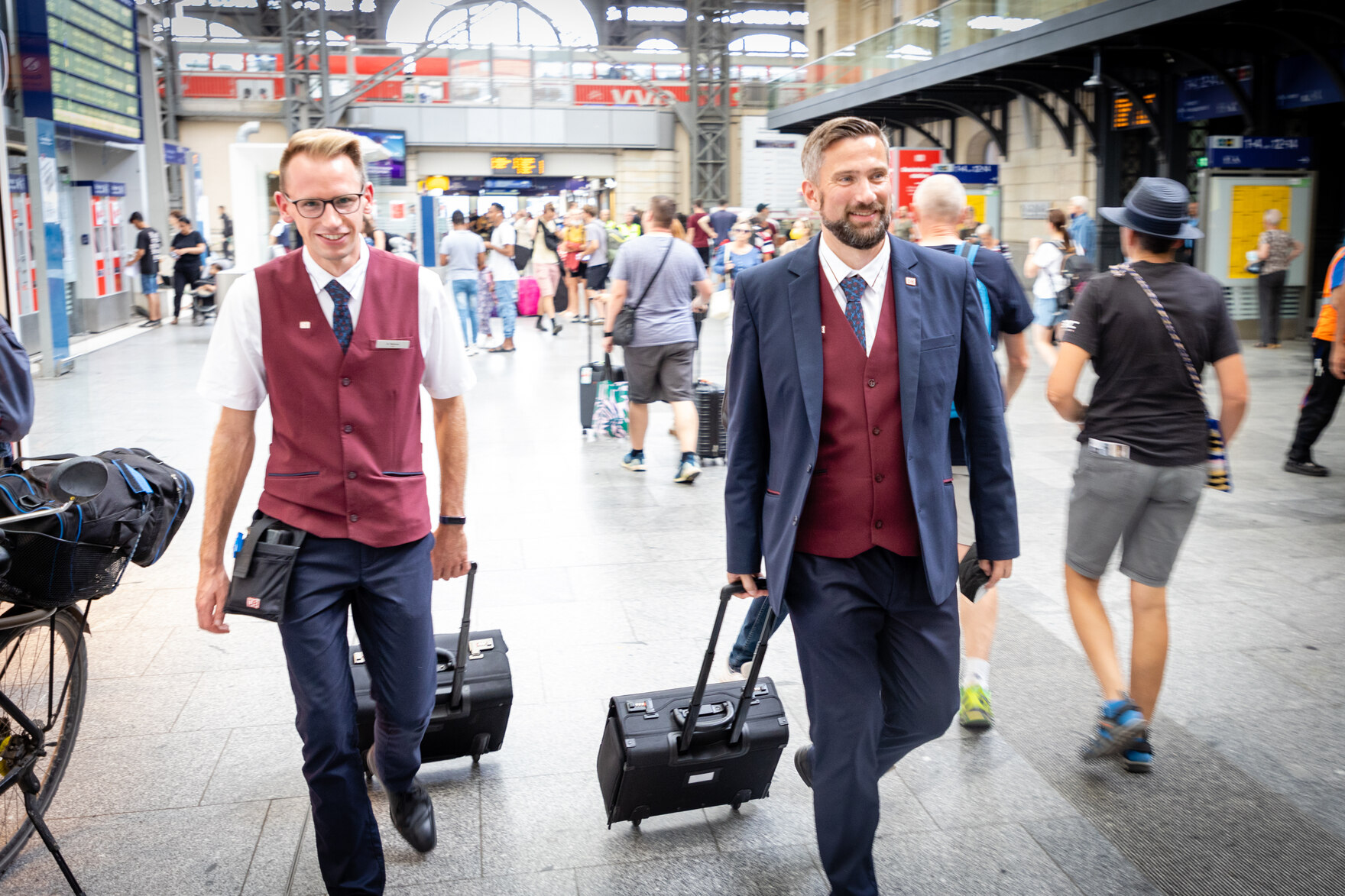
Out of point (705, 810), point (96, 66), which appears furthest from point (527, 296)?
point (705, 810)

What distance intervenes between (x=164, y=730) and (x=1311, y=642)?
4402 millimetres

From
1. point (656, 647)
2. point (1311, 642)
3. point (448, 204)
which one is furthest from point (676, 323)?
point (448, 204)

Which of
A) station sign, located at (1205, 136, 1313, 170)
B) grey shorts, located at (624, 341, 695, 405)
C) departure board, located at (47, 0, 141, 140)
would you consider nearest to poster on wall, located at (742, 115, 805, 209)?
departure board, located at (47, 0, 141, 140)

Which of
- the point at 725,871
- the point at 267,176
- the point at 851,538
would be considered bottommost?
the point at 725,871

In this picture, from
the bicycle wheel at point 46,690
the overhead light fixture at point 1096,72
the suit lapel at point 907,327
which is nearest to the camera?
the suit lapel at point 907,327

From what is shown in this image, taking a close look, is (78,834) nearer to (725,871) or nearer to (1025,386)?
(725,871)

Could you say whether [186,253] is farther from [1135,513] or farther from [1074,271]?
[1135,513]

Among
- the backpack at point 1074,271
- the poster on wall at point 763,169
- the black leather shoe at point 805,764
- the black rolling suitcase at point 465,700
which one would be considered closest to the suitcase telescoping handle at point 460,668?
the black rolling suitcase at point 465,700

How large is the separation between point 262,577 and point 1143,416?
2647mm

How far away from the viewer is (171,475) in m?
3.34

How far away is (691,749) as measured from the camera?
3199 millimetres

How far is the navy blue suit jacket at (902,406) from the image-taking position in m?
2.60

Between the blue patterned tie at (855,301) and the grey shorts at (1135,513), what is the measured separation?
1.46m

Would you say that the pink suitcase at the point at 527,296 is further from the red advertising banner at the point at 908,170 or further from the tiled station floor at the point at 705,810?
the tiled station floor at the point at 705,810
